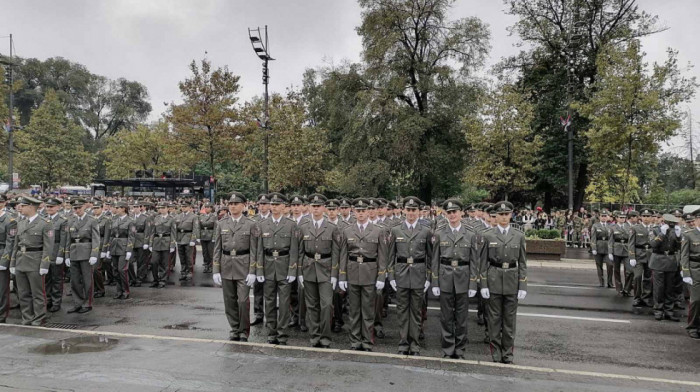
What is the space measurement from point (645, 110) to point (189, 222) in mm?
18078

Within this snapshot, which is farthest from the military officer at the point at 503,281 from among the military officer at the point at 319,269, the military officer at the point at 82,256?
the military officer at the point at 82,256

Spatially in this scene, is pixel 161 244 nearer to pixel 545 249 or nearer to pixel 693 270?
pixel 693 270

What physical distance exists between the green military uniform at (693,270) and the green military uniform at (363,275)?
18.1 ft

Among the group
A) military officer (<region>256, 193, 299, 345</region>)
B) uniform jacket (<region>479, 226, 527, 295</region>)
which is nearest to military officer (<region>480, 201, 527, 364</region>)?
uniform jacket (<region>479, 226, 527, 295</region>)

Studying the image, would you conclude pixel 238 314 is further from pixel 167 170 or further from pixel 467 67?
pixel 167 170

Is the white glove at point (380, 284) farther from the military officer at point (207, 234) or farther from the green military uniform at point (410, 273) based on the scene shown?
the military officer at point (207, 234)

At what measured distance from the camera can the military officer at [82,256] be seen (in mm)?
9086

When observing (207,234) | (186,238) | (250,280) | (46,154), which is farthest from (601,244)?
(46,154)

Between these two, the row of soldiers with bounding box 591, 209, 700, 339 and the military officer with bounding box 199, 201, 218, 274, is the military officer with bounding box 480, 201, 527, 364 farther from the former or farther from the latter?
the military officer with bounding box 199, 201, 218, 274

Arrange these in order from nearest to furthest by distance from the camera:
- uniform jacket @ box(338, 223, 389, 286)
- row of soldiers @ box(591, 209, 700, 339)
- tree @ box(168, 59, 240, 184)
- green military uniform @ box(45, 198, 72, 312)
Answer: uniform jacket @ box(338, 223, 389, 286)
row of soldiers @ box(591, 209, 700, 339)
green military uniform @ box(45, 198, 72, 312)
tree @ box(168, 59, 240, 184)

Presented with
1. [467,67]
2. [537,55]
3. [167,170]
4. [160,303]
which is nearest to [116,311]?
[160,303]

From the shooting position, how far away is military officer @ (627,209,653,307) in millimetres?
10141

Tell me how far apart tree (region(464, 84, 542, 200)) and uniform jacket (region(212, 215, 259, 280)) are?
18.3 meters

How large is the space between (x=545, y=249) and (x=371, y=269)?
1284cm
